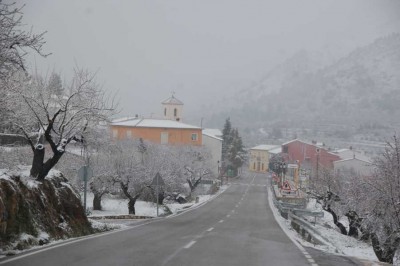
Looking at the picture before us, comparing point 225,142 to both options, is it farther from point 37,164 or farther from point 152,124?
point 37,164

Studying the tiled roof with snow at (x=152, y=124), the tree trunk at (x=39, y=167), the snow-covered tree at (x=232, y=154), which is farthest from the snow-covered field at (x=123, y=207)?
the snow-covered tree at (x=232, y=154)

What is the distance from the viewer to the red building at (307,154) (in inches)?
4614

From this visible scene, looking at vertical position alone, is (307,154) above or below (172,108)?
below

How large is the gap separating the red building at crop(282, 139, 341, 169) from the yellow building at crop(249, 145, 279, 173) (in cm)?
3536

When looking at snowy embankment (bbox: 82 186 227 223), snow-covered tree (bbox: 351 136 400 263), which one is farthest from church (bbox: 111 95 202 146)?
snow-covered tree (bbox: 351 136 400 263)

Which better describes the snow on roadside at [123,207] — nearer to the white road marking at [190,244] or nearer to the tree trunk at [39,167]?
the tree trunk at [39,167]

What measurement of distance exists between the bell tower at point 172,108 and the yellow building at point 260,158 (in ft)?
196

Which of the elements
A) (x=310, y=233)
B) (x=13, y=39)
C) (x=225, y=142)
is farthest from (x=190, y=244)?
(x=225, y=142)

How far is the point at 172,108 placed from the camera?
135 metres

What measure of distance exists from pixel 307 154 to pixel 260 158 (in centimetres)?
5644

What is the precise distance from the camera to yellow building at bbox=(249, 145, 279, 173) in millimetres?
185750

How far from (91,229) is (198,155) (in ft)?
231

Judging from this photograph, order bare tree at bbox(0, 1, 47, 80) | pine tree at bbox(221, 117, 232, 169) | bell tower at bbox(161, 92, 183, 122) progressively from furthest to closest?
bell tower at bbox(161, 92, 183, 122) < pine tree at bbox(221, 117, 232, 169) < bare tree at bbox(0, 1, 47, 80)

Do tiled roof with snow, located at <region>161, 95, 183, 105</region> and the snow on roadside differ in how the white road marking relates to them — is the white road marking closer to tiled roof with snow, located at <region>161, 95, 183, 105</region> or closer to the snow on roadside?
the snow on roadside
